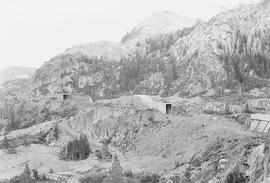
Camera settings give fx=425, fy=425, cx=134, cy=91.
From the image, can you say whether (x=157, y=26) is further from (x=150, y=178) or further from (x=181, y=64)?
(x=150, y=178)

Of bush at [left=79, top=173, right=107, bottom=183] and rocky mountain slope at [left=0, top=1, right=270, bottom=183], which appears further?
rocky mountain slope at [left=0, top=1, right=270, bottom=183]

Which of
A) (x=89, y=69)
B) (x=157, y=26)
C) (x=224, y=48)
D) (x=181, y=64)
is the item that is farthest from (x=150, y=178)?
(x=157, y=26)

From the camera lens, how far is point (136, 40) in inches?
5591

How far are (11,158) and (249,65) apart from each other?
61444 millimetres

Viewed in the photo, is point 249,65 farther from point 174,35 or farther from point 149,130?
point 149,130

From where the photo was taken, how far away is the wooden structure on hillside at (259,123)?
40959mm

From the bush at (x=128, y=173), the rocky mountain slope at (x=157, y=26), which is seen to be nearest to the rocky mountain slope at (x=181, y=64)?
the rocky mountain slope at (x=157, y=26)

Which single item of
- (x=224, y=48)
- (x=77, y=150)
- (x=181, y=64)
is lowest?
(x=77, y=150)

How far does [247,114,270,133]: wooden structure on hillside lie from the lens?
134ft

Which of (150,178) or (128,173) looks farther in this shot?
(128,173)

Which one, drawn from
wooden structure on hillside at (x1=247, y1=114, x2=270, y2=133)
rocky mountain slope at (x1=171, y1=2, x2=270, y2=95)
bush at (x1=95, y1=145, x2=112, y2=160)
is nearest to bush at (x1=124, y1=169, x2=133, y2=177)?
bush at (x1=95, y1=145, x2=112, y2=160)

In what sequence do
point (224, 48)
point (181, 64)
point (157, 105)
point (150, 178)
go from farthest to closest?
1. point (181, 64)
2. point (224, 48)
3. point (157, 105)
4. point (150, 178)

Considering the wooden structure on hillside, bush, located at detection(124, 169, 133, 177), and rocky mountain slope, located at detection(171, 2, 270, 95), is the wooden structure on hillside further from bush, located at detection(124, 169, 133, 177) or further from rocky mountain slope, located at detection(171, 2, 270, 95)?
rocky mountain slope, located at detection(171, 2, 270, 95)

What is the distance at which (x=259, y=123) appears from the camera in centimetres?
4250
